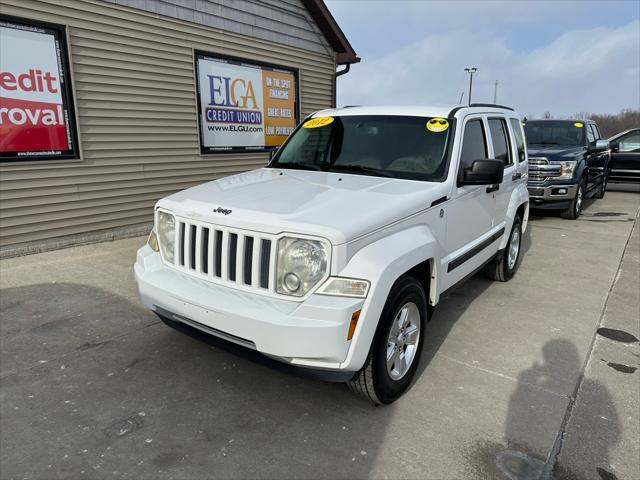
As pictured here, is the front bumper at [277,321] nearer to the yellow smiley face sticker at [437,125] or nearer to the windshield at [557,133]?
the yellow smiley face sticker at [437,125]

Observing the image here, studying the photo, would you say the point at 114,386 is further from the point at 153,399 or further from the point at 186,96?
the point at 186,96

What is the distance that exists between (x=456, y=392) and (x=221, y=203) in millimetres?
2021

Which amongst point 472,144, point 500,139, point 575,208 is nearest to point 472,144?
point 472,144

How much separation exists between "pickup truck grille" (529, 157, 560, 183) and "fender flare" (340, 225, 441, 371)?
7.55 m

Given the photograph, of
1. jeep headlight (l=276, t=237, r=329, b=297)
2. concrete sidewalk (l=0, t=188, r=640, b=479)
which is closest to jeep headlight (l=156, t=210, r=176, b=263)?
concrete sidewalk (l=0, t=188, r=640, b=479)

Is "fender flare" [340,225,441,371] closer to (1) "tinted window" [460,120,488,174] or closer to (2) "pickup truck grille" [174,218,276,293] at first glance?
(2) "pickup truck grille" [174,218,276,293]

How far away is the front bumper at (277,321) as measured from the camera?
95.1 inches

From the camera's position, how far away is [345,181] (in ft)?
11.5

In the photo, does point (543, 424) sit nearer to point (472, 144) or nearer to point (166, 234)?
point (472, 144)

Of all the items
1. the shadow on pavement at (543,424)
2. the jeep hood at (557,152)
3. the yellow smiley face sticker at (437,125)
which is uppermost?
the yellow smiley face sticker at (437,125)

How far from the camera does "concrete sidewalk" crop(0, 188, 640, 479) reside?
251 cm

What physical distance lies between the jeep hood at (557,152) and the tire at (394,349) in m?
7.50

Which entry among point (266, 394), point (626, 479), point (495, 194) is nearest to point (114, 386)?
point (266, 394)

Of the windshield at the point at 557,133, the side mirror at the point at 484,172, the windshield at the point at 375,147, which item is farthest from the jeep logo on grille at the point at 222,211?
the windshield at the point at 557,133
